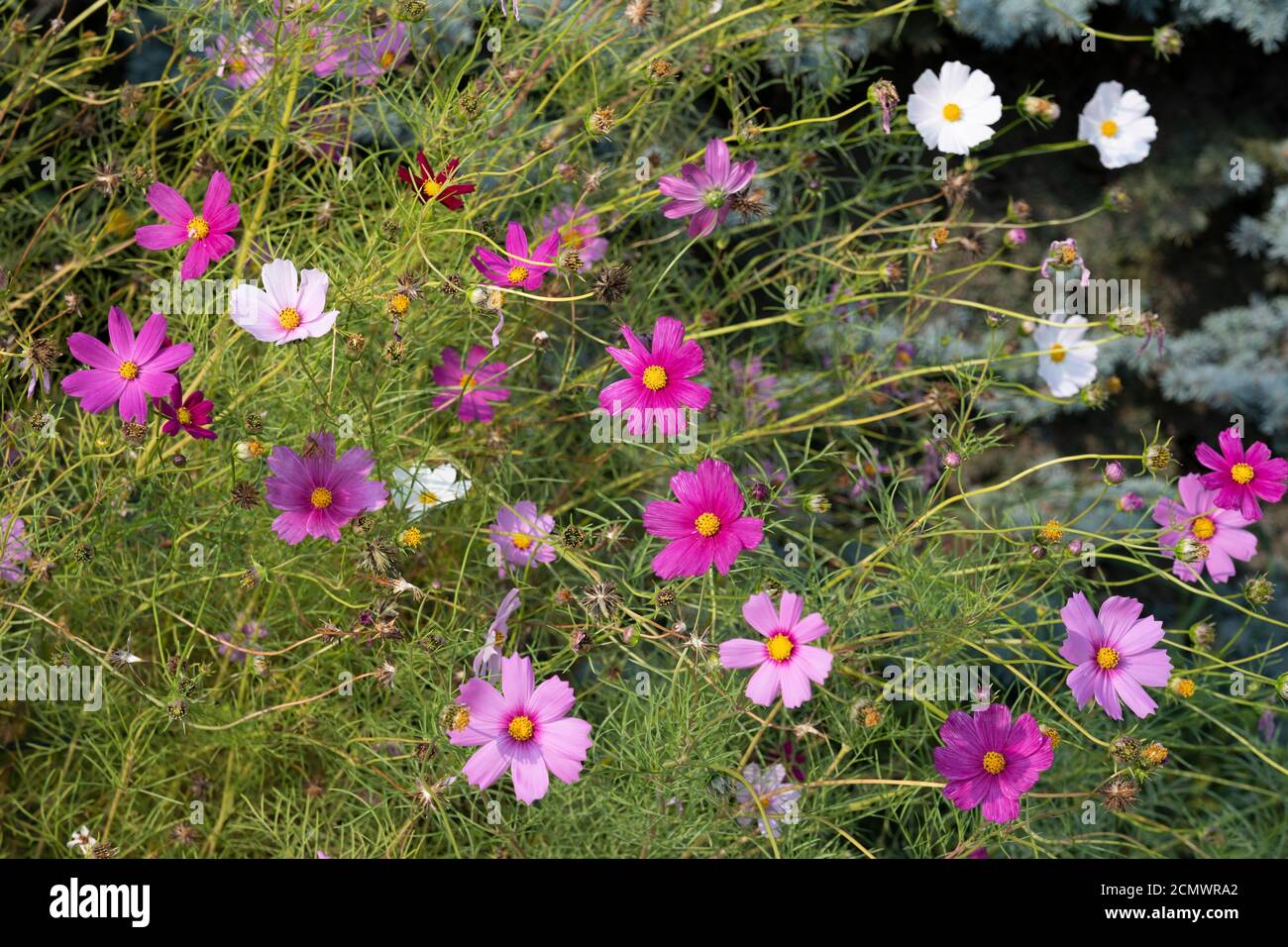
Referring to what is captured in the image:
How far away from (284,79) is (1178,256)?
1.50m

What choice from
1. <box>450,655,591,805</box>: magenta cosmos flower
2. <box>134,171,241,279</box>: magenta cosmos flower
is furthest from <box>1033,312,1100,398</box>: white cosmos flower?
<box>134,171,241,279</box>: magenta cosmos flower

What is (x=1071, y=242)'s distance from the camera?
3.86 ft

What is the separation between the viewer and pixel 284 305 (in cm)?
101

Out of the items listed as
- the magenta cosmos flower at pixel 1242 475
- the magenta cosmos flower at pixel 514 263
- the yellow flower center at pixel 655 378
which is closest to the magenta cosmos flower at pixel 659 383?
the yellow flower center at pixel 655 378

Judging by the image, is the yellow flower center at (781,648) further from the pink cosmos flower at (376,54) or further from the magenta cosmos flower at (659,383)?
the pink cosmos flower at (376,54)

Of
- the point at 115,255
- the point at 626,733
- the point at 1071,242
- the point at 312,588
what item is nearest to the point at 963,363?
the point at 1071,242

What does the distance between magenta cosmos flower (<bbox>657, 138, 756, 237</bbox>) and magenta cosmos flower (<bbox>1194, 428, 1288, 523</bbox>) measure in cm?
47

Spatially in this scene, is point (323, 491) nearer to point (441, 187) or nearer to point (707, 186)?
point (441, 187)

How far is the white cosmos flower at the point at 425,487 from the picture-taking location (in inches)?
45.6

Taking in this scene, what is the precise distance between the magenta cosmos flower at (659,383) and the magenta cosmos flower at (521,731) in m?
0.22

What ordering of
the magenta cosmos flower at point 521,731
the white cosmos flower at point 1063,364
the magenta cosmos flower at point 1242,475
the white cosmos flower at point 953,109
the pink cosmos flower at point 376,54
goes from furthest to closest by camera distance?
the white cosmos flower at point 1063,364 → the white cosmos flower at point 953,109 → the pink cosmos flower at point 376,54 → the magenta cosmos flower at point 1242,475 → the magenta cosmos flower at point 521,731

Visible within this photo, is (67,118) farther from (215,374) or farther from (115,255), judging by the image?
(215,374)

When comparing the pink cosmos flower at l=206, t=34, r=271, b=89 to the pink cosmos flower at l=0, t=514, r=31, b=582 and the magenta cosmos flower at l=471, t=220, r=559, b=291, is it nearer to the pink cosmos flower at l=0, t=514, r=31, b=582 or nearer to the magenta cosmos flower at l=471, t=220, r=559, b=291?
the magenta cosmos flower at l=471, t=220, r=559, b=291

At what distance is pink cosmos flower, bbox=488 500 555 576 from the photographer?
3.72ft
